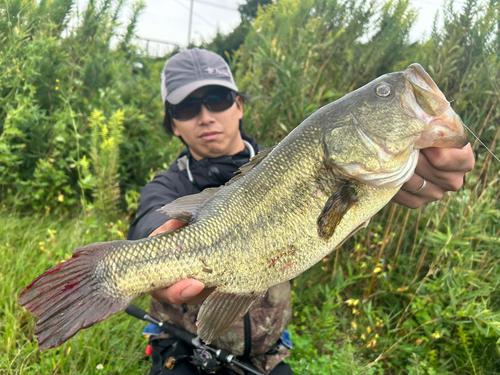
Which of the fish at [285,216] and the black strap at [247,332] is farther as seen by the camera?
the black strap at [247,332]

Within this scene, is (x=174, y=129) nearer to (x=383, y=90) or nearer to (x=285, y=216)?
(x=285, y=216)

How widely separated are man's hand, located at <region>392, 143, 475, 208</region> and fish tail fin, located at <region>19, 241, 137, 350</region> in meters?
1.37

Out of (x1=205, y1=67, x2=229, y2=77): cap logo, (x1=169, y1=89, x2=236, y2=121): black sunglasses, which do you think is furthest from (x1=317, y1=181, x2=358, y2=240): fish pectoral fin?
(x1=205, y1=67, x2=229, y2=77): cap logo

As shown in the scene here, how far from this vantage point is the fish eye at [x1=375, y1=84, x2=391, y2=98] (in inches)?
52.5

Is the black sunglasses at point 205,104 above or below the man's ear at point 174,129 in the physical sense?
above

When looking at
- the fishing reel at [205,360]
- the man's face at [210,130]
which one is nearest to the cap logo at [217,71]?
the man's face at [210,130]

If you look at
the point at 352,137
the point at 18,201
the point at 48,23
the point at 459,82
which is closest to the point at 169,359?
the point at 352,137

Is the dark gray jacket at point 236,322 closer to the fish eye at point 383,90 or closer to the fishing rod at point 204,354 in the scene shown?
the fishing rod at point 204,354

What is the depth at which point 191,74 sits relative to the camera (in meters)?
2.50

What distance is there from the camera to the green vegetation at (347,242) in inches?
92.0

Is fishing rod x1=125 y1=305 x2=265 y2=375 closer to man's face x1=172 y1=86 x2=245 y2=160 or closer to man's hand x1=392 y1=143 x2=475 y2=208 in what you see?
man's face x1=172 y1=86 x2=245 y2=160

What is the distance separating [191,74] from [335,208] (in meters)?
1.66

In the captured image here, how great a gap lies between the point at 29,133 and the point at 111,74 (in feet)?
3.85

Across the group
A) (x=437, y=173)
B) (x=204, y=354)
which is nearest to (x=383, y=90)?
(x=437, y=173)
